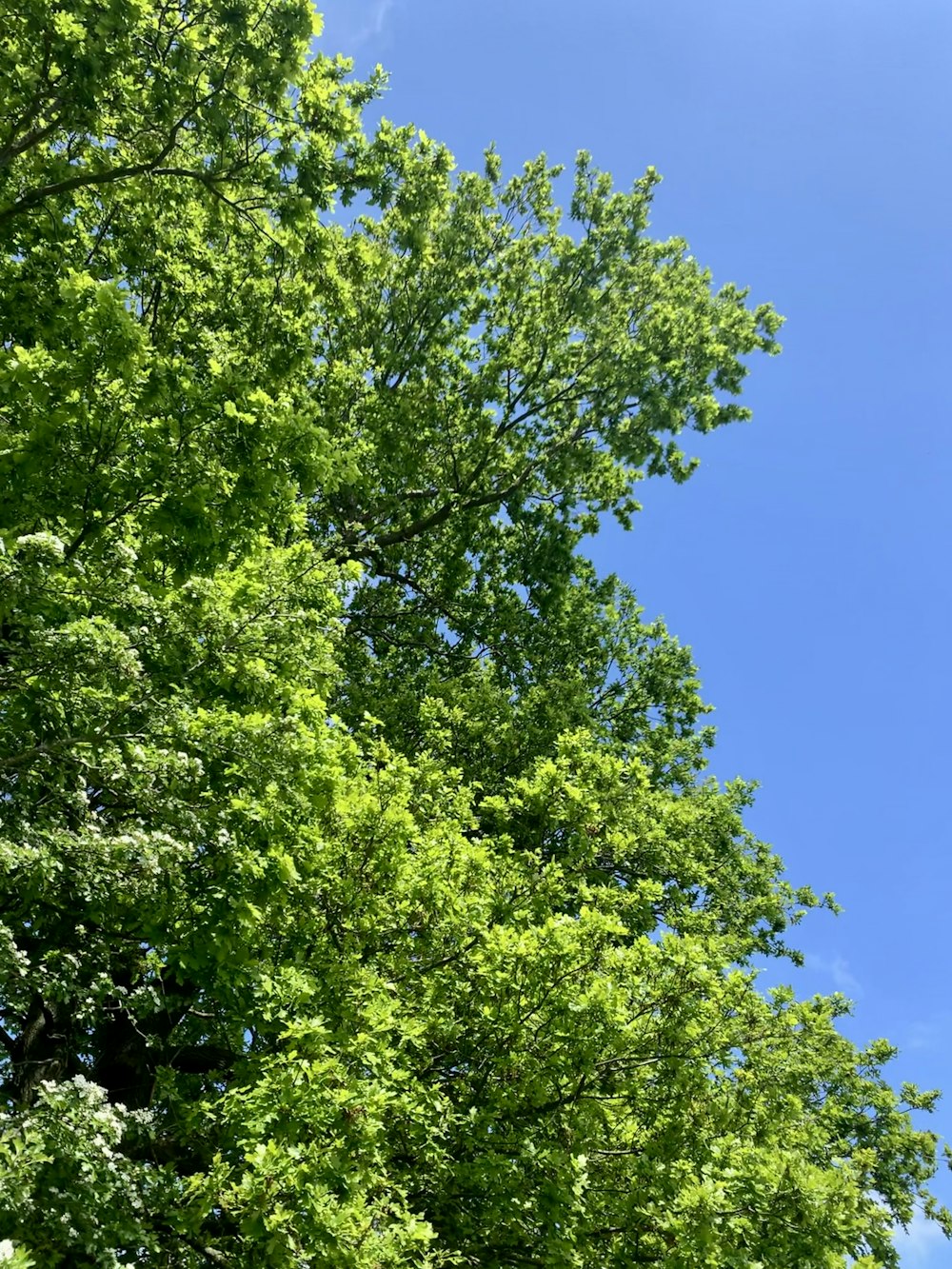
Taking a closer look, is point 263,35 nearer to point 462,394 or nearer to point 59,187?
point 59,187

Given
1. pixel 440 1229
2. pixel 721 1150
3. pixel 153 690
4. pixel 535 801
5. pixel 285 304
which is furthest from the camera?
pixel 285 304

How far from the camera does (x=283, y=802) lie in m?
7.32

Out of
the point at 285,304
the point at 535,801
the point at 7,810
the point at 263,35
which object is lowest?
the point at 7,810

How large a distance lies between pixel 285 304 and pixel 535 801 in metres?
7.98

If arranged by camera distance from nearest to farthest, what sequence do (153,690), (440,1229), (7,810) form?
(7,810) → (153,690) → (440,1229)

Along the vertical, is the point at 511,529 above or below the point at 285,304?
above

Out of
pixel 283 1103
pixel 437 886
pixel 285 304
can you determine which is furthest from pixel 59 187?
pixel 283 1103

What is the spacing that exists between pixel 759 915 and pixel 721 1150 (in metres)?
9.28

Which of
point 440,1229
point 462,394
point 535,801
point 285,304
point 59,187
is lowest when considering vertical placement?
point 440,1229

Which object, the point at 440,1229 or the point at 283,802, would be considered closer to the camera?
the point at 283,802

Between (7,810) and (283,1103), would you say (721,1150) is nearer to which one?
(283,1103)

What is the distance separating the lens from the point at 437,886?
8688 mm

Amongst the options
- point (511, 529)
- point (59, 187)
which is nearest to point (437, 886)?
point (59, 187)

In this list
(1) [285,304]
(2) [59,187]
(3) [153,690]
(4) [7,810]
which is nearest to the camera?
(4) [7,810]
